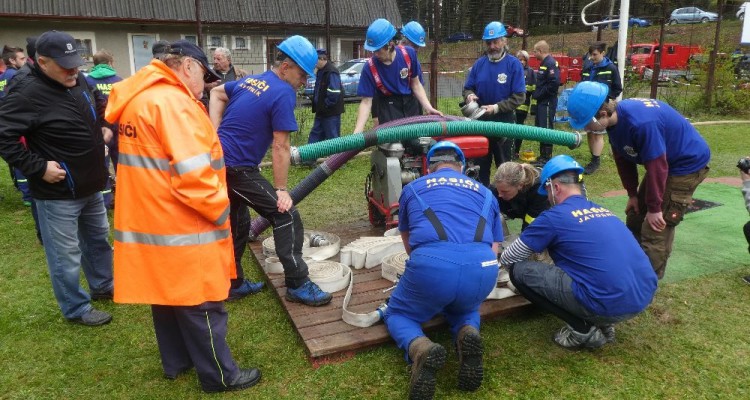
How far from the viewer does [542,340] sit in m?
3.41

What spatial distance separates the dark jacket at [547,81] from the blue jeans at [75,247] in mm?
7114

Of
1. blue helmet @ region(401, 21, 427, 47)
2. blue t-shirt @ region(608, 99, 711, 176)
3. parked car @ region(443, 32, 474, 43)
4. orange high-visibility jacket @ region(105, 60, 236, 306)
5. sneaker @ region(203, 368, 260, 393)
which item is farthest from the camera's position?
parked car @ region(443, 32, 474, 43)

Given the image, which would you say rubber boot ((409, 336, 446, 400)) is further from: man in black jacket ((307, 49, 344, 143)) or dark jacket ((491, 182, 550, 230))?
man in black jacket ((307, 49, 344, 143))

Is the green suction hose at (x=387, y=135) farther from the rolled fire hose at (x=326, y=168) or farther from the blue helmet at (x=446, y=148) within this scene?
the blue helmet at (x=446, y=148)

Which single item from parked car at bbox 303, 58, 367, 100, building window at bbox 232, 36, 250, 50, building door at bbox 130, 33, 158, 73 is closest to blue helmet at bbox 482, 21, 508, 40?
building window at bbox 232, 36, 250, 50

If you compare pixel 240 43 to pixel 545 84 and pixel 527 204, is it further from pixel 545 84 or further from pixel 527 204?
pixel 527 204

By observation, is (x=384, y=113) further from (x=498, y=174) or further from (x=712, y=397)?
(x=712, y=397)

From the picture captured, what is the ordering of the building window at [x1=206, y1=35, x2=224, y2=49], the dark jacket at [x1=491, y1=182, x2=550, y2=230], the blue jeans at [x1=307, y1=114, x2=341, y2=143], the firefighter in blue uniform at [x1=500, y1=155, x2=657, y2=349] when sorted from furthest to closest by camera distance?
the building window at [x1=206, y1=35, x2=224, y2=49], the blue jeans at [x1=307, y1=114, x2=341, y2=143], the dark jacket at [x1=491, y1=182, x2=550, y2=230], the firefighter in blue uniform at [x1=500, y1=155, x2=657, y2=349]

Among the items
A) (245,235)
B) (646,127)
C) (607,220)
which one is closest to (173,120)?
(245,235)

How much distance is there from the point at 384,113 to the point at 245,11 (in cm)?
927

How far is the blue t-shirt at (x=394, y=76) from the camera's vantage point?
17.4 feet

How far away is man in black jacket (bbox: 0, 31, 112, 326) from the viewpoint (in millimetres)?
3293

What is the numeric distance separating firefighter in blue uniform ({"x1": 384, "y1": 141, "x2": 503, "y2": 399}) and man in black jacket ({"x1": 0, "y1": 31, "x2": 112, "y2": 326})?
2068 millimetres

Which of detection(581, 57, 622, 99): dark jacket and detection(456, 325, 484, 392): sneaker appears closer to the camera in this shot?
detection(456, 325, 484, 392): sneaker
